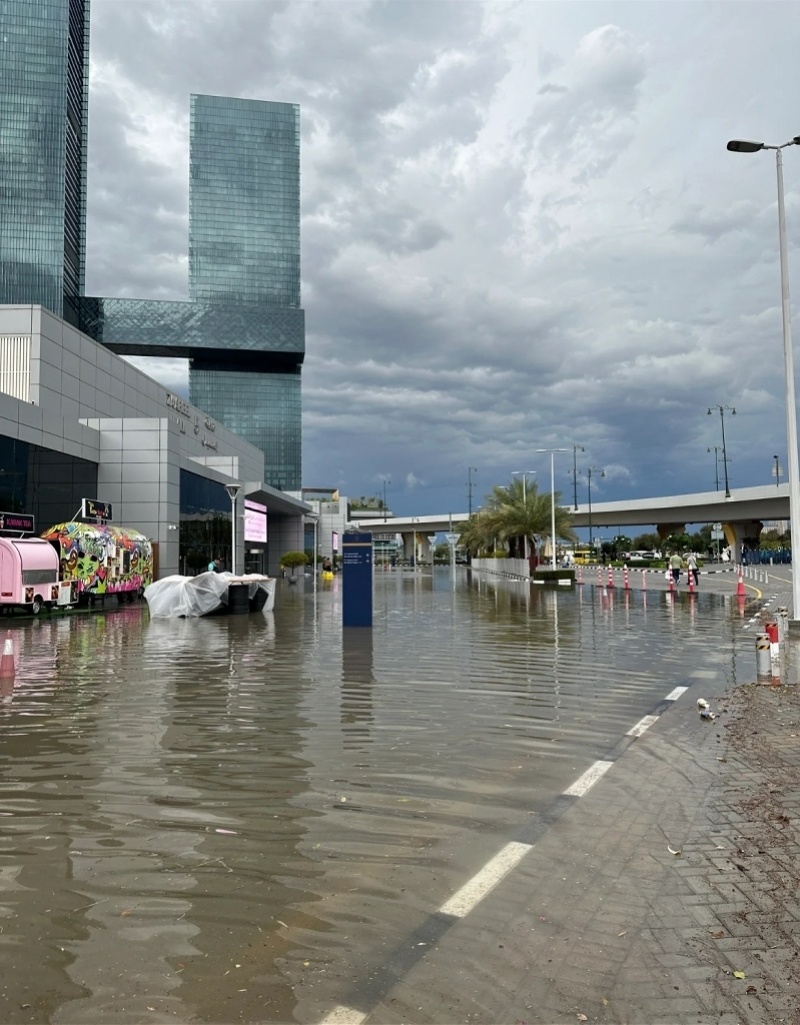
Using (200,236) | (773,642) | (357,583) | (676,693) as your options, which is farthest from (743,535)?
(200,236)

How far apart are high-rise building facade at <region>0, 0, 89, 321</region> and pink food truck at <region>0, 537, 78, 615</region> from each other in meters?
128

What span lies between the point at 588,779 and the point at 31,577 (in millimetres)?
22717

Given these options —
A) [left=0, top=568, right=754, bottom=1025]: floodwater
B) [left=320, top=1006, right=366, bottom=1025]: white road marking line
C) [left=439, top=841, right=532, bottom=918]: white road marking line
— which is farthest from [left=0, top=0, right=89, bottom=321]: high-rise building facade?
[left=320, top=1006, right=366, bottom=1025]: white road marking line

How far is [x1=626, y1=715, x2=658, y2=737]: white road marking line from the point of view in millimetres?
8852

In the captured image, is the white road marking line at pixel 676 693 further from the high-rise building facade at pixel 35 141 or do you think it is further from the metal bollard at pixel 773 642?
the high-rise building facade at pixel 35 141

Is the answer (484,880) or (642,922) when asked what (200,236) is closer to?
(484,880)

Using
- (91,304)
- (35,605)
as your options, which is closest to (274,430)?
(91,304)

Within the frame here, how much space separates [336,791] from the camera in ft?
21.6

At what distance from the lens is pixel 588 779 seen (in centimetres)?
704

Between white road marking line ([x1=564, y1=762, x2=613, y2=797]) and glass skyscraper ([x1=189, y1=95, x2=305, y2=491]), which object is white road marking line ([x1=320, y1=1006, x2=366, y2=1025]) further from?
glass skyscraper ([x1=189, y1=95, x2=305, y2=491])

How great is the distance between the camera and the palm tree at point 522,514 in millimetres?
57844

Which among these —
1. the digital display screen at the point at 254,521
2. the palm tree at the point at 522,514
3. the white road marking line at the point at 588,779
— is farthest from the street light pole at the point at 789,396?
the digital display screen at the point at 254,521

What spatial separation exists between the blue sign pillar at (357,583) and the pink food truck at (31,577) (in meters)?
10.4

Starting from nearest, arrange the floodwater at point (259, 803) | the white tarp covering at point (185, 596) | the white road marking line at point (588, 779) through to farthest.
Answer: the floodwater at point (259, 803) < the white road marking line at point (588, 779) < the white tarp covering at point (185, 596)
